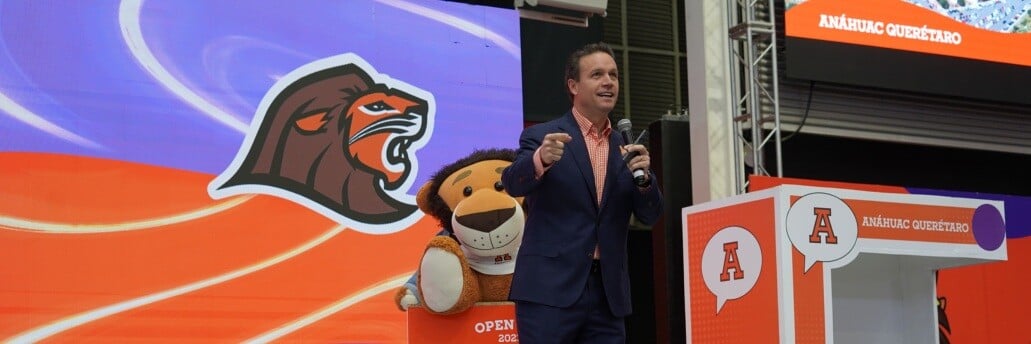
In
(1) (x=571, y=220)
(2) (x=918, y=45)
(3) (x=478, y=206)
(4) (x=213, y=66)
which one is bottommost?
(1) (x=571, y=220)

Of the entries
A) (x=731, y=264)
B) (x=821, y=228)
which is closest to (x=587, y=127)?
(x=821, y=228)

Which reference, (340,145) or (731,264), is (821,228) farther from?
(340,145)

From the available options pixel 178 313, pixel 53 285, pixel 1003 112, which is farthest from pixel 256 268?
pixel 1003 112

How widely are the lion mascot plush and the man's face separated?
156cm

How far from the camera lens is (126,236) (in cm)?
496

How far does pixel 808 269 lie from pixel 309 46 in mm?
2661

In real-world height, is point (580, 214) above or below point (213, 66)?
below

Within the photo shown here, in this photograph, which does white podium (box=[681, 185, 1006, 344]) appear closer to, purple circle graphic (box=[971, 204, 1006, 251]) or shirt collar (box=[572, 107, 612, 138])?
purple circle graphic (box=[971, 204, 1006, 251])

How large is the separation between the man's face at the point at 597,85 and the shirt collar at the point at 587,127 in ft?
0.06

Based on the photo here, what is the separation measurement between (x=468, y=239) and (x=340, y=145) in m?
1.23

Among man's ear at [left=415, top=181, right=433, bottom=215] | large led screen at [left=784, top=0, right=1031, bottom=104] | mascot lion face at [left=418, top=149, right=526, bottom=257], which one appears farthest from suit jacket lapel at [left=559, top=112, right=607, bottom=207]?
large led screen at [left=784, top=0, right=1031, bottom=104]

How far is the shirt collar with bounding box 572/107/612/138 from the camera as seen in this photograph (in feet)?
8.83

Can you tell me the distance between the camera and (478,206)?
443 centimetres

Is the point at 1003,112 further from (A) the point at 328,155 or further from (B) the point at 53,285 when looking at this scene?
(B) the point at 53,285
